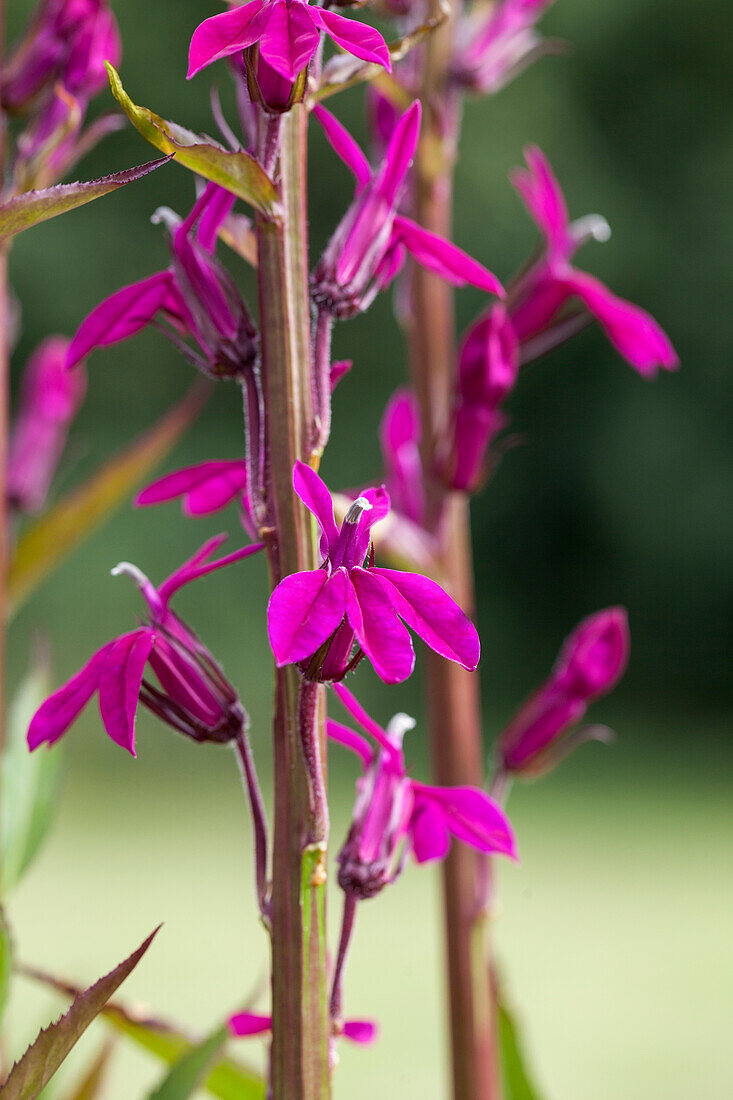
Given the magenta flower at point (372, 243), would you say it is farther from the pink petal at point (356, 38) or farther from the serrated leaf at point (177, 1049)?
the serrated leaf at point (177, 1049)

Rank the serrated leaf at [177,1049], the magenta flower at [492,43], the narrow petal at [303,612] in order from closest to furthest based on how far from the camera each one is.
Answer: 1. the narrow petal at [303,612]
2. the serrated leaf at [177,1049]
3. the magenta flower at [492,43]

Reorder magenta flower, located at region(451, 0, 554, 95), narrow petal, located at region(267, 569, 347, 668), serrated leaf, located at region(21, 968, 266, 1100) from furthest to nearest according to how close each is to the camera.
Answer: magenta flower, located at region(451, 0, 554, 95)
serrated leaf, located at region(21, 968, 266, 1100)
narrow petal, located at region(267, 569, 347, 668)

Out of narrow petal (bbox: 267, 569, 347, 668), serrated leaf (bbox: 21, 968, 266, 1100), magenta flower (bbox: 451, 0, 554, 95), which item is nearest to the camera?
narrow petal (bbox: 267, 569, 347, 668)

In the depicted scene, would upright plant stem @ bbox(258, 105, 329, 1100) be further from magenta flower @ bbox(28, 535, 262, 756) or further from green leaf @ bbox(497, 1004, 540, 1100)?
green leaf @ bbox(497, 1004, 540, 1100)

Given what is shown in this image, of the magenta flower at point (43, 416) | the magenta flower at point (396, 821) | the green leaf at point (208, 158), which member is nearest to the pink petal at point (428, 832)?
the magenta flower at point (396, 821)

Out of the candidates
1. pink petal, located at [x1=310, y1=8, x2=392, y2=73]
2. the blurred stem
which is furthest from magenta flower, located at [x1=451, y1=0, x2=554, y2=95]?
pink petal, located at [x1=310, y1=8, x2=392, y2=73]

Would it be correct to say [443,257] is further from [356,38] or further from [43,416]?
[43,416]
